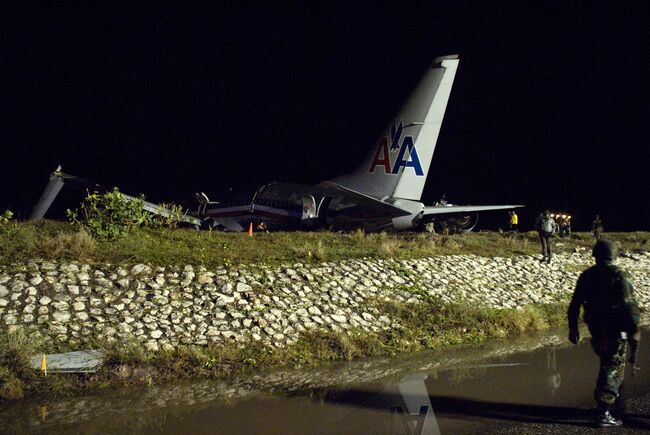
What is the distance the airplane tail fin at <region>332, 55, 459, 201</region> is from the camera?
21.8 metres

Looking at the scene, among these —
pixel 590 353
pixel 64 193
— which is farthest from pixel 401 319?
pixel 64 193

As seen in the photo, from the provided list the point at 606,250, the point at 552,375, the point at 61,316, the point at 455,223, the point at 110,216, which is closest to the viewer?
the point at 606,250

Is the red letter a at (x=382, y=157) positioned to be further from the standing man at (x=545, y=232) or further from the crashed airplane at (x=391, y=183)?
the standing man at (x=545, y=232)

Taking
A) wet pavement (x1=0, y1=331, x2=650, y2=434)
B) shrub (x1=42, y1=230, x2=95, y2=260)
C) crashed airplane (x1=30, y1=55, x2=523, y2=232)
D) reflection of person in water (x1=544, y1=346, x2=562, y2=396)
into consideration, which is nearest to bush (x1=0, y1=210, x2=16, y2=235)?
shrub (x1=42, y1=230, x2=95, y2=260)

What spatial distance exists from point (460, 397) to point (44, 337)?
23.3ft

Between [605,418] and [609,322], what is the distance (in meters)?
1.18

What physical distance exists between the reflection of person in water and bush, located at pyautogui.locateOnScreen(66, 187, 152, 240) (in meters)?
10.5

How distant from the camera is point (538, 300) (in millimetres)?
16688

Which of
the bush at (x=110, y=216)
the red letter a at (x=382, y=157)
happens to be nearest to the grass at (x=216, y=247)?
the bush at (x=110, y=216)

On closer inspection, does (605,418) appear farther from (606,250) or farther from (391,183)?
(391,183)

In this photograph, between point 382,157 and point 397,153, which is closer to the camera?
point 397,153

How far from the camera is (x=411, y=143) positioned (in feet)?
72.5

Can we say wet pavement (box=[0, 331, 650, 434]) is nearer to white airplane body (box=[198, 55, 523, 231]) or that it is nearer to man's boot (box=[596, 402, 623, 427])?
man's boot (box=[596, 402, 623, 427])

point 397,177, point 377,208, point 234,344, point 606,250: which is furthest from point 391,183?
point 606,250
